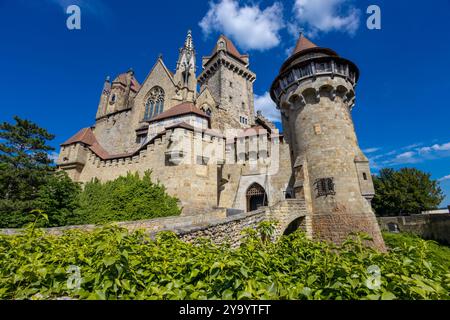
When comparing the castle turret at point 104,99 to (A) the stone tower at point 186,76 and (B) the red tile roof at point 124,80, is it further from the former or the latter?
(A) the stone tower at point 186,76

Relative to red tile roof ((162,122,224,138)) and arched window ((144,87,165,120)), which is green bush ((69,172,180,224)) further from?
arched window ((144,87,165,120))

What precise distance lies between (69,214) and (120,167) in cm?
482

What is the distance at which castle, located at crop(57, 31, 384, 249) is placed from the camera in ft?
40.6

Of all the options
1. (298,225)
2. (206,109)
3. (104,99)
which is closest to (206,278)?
(298,225)

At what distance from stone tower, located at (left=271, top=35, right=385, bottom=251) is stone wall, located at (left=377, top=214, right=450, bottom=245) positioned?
37.7 feet

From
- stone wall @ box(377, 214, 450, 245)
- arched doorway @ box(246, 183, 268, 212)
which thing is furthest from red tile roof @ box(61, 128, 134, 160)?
stone wall @ box(377, 214, 450, 245)

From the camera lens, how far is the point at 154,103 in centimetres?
2588

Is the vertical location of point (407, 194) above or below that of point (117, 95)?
below

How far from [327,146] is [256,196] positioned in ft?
25.1

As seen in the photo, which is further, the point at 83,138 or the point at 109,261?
the point at 83,138

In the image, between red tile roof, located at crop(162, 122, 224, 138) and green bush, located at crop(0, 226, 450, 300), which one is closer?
green bush, located at crop(0, 226, 450, 300)

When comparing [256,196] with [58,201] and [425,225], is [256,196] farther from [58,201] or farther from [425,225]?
[425,225]
